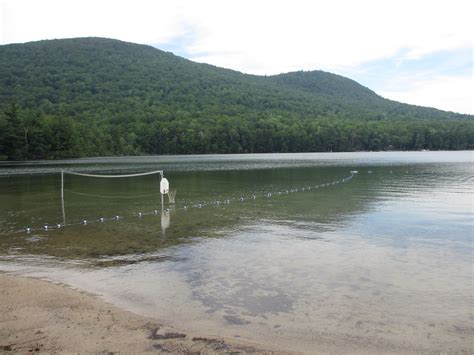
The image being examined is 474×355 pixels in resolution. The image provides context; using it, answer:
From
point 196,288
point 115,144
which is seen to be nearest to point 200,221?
point 196,288

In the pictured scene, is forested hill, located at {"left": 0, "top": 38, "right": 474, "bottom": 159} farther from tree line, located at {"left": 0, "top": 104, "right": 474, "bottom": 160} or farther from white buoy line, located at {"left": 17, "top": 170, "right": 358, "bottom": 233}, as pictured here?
white buoy line, located at {"left": 17, "top": 170, "right": 358, "bottom": 233}

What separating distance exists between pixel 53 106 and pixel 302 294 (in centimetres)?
14287

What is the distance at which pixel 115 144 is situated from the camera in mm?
135750

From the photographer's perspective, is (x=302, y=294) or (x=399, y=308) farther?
(x=302, y=294)

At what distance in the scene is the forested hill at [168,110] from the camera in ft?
475

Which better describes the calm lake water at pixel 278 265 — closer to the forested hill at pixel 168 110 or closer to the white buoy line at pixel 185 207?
the white buoy line at pixel 185 207

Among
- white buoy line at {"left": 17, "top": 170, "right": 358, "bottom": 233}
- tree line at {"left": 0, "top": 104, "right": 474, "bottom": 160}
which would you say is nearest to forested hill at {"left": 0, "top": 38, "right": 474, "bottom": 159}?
tree line at {"left": 0, "top": 104, "right": 474, "bottom": 160}

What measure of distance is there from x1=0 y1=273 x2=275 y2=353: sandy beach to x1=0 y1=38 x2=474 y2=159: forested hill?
378 feet

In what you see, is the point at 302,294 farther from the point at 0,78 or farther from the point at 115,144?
the point at 0,78

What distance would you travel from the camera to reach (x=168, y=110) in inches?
6422

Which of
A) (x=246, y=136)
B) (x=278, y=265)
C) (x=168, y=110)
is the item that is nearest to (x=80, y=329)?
(x=278, y=265)

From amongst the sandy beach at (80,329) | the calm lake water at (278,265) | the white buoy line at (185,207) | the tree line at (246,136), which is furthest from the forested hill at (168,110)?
the sandy beach at (80,329)

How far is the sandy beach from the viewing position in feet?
23.3

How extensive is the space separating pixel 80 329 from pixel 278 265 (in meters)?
6.25
